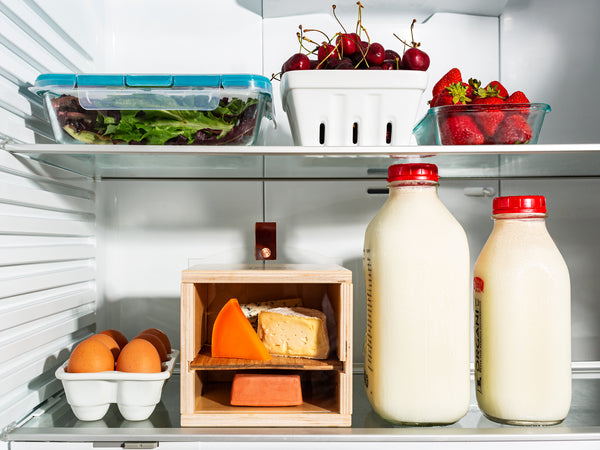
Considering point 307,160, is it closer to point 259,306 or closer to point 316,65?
point 316,65

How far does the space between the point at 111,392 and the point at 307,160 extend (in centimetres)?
49

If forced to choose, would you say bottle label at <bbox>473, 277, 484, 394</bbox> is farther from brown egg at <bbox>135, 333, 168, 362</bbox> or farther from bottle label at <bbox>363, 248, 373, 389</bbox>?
brown egg at <bbox>135, 333, 168, 362</bbox>

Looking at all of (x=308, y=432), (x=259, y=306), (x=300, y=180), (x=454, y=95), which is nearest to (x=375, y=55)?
(x=454, y=95)

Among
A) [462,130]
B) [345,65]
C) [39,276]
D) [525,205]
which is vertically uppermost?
[345,65]

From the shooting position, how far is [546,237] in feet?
2.50

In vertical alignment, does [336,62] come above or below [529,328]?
above

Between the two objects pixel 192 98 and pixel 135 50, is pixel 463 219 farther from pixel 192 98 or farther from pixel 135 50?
pixel 135 50

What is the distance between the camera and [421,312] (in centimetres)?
72

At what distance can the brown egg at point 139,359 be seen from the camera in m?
0.73

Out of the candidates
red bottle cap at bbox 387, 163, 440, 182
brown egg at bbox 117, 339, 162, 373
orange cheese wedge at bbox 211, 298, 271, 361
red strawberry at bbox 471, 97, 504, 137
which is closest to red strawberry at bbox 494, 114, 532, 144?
red strawberry at bbox 471, 97, 504, 137

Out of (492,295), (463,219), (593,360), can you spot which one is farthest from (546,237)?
(593,360)

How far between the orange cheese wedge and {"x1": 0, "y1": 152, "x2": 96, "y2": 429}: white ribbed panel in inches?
11.9

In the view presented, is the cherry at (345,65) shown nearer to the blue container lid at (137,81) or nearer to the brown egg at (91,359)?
the blue container lid at (137,81)

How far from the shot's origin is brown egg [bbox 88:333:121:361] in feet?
2.59
